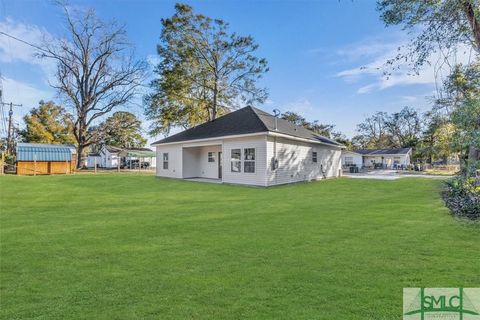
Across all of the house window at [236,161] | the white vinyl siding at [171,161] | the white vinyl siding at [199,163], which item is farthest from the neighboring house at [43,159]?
the house window at [236,161]

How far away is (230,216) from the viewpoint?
22.9 feet

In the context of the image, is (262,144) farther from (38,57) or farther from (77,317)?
(38,57)

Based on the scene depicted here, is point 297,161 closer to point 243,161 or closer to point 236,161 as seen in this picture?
point 243,161

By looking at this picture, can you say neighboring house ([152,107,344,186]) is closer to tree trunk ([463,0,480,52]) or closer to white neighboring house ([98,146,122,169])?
tree trunk ([463,0,480,52])

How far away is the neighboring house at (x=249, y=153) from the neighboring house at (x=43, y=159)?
10.2 m

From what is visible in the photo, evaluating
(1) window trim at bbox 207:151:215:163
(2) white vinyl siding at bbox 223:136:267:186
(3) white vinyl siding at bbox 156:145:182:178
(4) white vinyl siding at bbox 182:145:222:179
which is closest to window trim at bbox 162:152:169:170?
(3) white vinyl siding at bbox 156:145:182:178

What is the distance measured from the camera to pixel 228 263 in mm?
3775

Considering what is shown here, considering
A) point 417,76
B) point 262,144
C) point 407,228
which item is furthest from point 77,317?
point 262,144

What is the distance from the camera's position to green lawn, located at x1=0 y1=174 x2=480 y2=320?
8.76 feet

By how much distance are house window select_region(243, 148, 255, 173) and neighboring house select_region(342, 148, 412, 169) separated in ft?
107

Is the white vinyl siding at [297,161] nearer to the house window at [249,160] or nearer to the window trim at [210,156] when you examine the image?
the house window at [249,160]

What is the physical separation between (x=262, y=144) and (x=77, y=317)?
476 inches

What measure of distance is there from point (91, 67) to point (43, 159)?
41.4 feet

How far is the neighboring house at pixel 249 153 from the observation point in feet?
47.1
